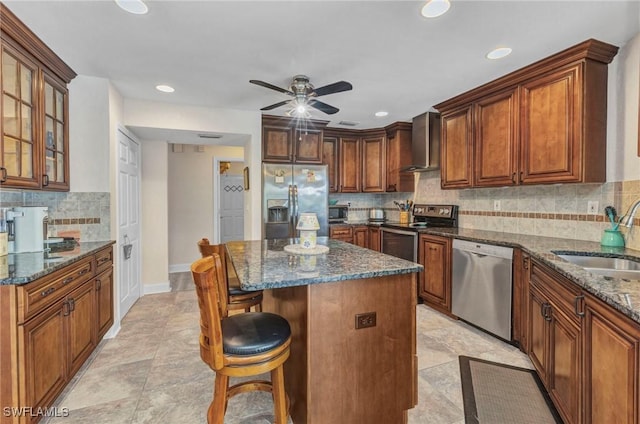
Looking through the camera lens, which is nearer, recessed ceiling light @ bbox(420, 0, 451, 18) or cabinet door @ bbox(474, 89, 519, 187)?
recessed ceiling light @ bbox(420, 0, 451, 18)

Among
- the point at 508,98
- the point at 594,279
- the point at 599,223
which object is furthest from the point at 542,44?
the point at 594,279

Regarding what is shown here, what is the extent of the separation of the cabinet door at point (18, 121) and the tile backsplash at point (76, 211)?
52 cm

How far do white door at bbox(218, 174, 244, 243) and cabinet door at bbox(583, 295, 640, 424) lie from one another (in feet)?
18.9

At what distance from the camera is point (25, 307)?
158 centimetres

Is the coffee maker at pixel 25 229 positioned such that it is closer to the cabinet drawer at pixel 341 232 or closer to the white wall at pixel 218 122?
the white wall at pixel 218 122

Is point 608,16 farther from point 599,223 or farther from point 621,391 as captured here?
point 621,391

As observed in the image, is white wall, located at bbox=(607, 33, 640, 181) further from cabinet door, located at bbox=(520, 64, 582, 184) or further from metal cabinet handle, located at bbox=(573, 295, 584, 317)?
metal cabinet handle, located at bbox=(573, 295, 584, 317)

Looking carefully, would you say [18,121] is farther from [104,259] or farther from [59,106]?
[104,259]

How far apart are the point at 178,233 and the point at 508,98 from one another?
5343 mm

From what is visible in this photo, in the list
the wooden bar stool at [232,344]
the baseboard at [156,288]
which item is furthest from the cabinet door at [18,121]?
the baseboard at [156,288]

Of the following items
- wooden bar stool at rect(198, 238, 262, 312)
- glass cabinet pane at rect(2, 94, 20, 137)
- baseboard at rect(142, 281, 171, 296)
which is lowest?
baseboard at rect(142, 281, 171, 296)

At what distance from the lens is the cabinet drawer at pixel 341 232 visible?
4590 mm

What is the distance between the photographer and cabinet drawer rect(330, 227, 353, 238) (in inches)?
181

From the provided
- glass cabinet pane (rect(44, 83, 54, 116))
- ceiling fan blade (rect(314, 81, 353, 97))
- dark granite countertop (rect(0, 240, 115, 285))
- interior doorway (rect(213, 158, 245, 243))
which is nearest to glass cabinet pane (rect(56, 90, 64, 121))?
glass cabinet pane (rect(44, 83, 54, 116))
